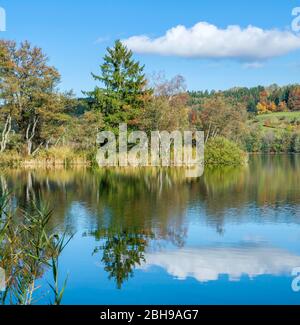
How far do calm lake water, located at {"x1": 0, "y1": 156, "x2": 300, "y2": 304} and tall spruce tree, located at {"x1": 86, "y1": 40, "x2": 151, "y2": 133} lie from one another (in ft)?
57.7

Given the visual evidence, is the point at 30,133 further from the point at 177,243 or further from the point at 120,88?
the point at 177,243

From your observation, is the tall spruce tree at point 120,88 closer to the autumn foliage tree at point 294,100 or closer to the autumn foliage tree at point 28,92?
the autumn foliage tree at point 28,92

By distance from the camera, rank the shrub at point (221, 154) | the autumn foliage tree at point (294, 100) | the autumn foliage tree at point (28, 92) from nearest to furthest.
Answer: the autumn foliage tree at point (28, 92)
the shrub at point (221, 154)
the autumn foliage tree at point (294, 100)

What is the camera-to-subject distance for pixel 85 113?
33.0m

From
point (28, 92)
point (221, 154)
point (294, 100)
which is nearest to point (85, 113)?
point (28, 92)

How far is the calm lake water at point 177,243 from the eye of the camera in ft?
24.1

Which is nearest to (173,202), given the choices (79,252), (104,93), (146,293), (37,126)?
(79,252)

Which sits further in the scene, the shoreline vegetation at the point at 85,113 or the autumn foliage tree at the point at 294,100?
the autumn foliage tree at the point at 294,100

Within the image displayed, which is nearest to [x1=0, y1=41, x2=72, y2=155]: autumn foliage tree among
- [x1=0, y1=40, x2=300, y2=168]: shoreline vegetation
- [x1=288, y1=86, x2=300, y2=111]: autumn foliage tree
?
[x1=0, y1=40, x2=300, y2=168]: shoreline vegetation

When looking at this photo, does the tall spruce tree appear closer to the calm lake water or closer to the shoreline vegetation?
the shoreline vegetation

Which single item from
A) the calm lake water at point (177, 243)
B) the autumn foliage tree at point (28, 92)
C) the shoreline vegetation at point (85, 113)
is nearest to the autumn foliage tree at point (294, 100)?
the shoreline vegetation at point (85, 113)

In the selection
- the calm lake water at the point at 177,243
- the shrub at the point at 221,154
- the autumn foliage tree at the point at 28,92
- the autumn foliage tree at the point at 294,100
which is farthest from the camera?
the autumn foliage tree at the point at 294,100

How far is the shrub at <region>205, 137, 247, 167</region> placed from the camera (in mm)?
34281

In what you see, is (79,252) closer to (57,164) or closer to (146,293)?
(146,293)
